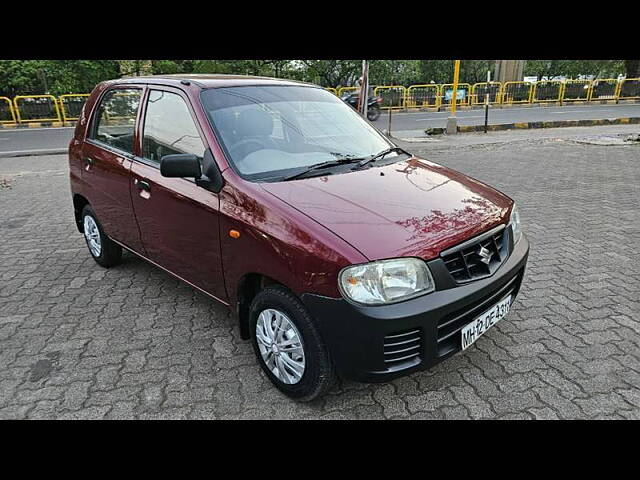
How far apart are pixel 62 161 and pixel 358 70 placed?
26683 millimetres

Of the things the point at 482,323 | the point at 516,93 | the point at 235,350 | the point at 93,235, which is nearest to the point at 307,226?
the point at 482,323

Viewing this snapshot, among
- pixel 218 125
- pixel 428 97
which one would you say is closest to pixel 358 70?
pixel 428 97

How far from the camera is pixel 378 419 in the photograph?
2.40 meters

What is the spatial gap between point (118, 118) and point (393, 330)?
3.07 m

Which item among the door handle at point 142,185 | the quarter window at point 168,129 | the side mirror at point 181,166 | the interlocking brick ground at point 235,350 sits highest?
the quarter window at point 168,129

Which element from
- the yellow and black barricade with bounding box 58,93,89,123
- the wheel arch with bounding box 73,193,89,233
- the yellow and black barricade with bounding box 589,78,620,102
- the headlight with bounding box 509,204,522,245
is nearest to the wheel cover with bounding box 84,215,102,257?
the wheel arch with bounding box 73,193,89,233

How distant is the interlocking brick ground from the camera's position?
250cm

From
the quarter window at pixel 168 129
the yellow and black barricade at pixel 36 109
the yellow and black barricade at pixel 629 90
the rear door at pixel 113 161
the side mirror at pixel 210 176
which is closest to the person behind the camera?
the side mirror at pixel 210 176

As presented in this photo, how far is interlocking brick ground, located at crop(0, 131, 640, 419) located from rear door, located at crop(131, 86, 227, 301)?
20.2 inches

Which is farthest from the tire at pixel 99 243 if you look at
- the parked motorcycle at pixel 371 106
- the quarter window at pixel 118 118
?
the parked motorcycle at pixel 371 106

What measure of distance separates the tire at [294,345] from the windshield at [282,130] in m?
0.76

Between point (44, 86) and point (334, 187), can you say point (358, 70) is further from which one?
point (334, 187)

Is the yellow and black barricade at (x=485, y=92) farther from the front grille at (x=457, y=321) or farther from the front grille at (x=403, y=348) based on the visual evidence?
the front grille at (x=403, y=348)

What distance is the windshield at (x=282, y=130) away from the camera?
2.74 metres
